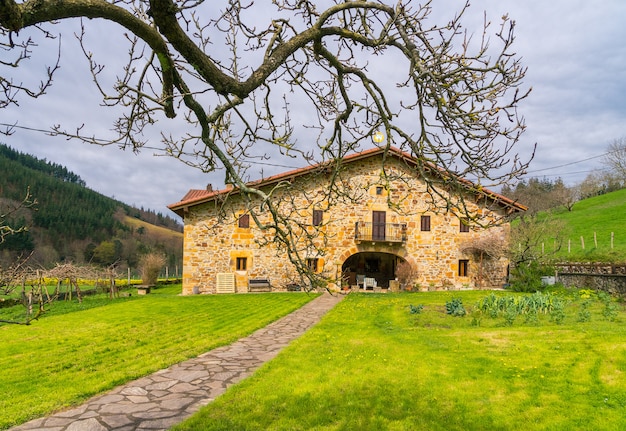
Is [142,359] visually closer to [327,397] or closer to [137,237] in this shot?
[327,397]

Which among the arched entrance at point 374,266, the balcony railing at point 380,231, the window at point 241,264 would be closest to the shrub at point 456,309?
the balcony railing at point 380,231

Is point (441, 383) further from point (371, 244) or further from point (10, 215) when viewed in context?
point (371, 244)

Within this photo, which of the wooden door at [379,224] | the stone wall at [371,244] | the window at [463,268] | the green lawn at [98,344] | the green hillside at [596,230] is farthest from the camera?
the window at [463,268]

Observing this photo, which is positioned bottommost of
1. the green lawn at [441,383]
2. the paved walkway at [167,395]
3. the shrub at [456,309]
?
the paved walkway at [167,395]

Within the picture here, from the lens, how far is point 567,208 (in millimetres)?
39062

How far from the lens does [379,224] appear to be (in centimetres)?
2120

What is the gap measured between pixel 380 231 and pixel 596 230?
18119mm

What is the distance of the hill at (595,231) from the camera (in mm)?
20531

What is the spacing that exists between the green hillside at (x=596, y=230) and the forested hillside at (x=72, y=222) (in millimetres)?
36581

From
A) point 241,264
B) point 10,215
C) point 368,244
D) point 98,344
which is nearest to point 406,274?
point 368,244

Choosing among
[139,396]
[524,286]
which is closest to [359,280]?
[524,286]

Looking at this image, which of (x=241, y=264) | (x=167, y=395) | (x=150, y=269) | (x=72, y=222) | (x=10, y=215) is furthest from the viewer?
(x=72, y=222)

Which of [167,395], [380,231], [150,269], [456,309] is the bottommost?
[167,395]

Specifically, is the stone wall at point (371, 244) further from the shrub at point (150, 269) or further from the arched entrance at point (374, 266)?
the shrub at point (150, 269)
